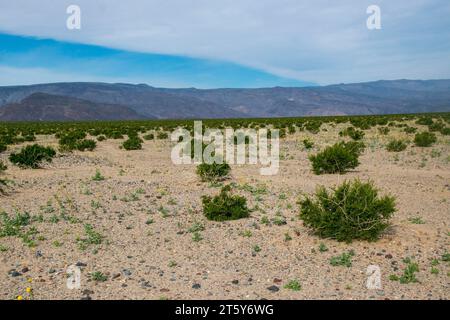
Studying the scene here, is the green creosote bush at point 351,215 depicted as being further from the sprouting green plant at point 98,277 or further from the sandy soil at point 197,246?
the sprouting green plant at point 98,277

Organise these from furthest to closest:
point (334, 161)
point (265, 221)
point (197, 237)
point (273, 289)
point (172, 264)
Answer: point (334, 161), point (265, 221), point (197, 237), point (172, 264), point (273, 289)

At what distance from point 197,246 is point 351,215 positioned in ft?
8.32

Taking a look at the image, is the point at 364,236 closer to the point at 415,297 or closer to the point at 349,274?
the point at 349,274

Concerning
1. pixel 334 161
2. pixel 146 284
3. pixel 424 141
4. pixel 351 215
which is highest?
pixel 424 141

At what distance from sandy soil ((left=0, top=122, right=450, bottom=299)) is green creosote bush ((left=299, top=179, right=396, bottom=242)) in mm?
181

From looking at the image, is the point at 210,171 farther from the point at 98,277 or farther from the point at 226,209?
the point at 98,277

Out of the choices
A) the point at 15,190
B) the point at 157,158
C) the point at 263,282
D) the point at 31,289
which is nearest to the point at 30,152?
the point at 15,190

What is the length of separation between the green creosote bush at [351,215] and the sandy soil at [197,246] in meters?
0.18

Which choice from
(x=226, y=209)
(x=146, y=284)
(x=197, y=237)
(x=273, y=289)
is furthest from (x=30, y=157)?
(x=273, y=289)

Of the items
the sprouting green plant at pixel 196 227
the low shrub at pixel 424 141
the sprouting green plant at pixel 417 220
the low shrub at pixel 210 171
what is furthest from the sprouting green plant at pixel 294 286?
the low shrub at pixel 424 141

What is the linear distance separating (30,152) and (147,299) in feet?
39.1

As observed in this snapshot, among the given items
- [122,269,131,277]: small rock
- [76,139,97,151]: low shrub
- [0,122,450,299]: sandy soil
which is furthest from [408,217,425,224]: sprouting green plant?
[76,139,97,151]: low shrub

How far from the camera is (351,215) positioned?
24.1ft

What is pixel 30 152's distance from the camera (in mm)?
15641
